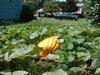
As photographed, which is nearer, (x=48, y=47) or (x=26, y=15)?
(x=48, y=47)

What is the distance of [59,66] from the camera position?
288cm

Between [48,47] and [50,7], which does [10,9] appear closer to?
[50,7]

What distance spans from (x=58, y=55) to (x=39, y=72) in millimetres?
286

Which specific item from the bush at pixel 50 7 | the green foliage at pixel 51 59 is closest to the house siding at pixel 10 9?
the bush at pixel 50 7

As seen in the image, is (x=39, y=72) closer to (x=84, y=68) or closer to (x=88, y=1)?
(x=84, y=68)

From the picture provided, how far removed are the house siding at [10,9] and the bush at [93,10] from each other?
1035 centimetres

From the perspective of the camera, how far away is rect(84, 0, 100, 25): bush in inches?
512

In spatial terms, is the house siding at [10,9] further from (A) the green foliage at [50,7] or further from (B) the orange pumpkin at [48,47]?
(B) the orange pumpkin at [48,47]

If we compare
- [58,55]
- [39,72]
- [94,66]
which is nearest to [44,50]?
[58,55]

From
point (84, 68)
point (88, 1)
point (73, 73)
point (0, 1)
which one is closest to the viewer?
point (73, 73)

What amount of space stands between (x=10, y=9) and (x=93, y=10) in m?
11.3

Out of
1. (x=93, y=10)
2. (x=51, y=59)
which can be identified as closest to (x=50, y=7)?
(x=93, y=10)

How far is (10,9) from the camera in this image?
23.7m

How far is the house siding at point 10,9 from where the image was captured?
23.1 meters
